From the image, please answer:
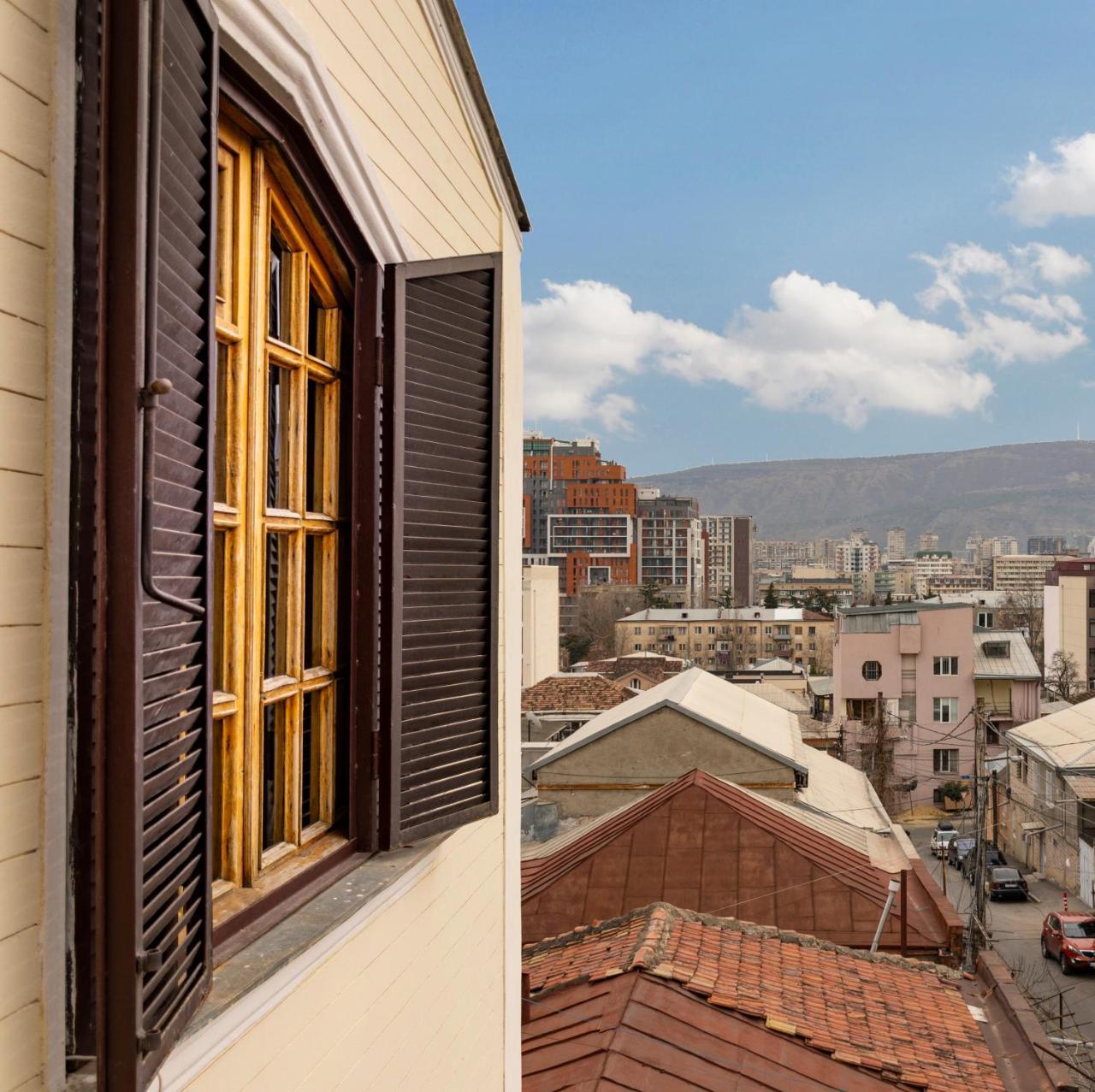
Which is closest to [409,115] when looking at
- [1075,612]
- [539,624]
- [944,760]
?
[944,760]

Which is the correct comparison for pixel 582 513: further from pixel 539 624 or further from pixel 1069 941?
pixel 1069 941

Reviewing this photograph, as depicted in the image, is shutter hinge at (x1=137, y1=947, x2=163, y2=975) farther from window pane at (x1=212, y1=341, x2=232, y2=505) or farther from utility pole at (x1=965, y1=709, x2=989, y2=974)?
utility pole at (x1=965, y1=709, x2=989, y2=974)

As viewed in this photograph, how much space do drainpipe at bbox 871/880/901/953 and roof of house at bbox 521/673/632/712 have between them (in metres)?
22.7

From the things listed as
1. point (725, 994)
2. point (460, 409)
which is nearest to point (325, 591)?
point (460, 409)

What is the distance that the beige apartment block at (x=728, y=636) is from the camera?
8412 centimetres

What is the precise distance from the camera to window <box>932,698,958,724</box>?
136 feet

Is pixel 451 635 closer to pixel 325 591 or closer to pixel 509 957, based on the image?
pixel 325 591

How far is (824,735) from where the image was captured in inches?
1540

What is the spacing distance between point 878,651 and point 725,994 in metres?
36.8

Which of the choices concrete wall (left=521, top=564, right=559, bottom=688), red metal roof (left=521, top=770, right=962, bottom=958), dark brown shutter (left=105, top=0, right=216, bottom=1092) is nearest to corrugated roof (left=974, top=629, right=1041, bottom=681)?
A: concrete wall (left=521, top=564, right=559, bottom=688)

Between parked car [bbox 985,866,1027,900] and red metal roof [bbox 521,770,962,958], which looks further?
parked car [bbox 985,866,1027,900]

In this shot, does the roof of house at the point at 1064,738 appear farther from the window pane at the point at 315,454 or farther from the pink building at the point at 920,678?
the window pane at the point at 315,454

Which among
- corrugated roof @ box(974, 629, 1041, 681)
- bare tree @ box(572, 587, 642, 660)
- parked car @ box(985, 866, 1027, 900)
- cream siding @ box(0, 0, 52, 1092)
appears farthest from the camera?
bare tree @ box(572, 587, 642, 660)

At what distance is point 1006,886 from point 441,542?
2868 cm
